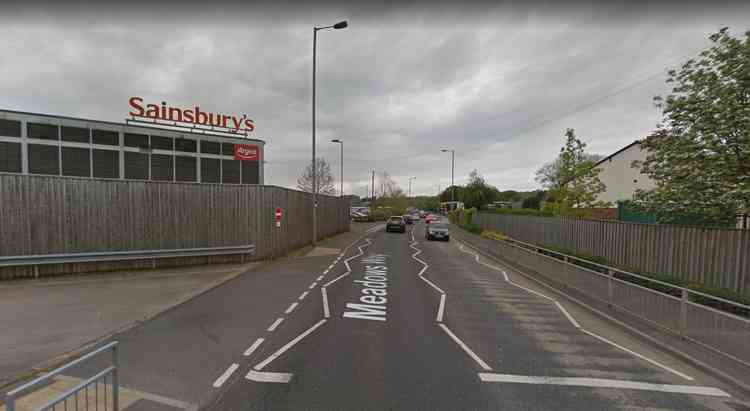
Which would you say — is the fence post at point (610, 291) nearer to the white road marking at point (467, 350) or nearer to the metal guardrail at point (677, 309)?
the metal guardrail at point (677, 309)

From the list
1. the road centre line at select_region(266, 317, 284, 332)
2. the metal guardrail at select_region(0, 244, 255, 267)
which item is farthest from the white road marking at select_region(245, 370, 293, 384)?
the metal guardrail at select_region(0, 244, 255, 267)

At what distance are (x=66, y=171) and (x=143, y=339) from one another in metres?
28.6

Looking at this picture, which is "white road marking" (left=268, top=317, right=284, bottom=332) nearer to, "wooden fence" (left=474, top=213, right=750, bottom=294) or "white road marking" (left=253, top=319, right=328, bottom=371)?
"white road marking" (left=253, top=319, right=328, bottom=371)

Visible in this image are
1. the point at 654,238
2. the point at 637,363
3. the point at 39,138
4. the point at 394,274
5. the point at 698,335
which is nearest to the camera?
the point at 637,363

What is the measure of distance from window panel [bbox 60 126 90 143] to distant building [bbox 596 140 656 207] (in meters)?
44.8

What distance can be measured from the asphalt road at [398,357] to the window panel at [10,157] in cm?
2764

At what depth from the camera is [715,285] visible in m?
7.64

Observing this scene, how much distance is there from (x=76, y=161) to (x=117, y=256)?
22.2 m

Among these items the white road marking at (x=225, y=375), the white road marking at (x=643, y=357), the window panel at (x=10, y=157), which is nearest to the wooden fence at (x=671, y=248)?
the white road marking at (x=643, y=357)

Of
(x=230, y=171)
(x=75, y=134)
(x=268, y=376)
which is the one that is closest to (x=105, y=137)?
(x=75, y=134)

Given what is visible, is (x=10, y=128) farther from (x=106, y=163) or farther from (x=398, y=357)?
(x=398, y=357)

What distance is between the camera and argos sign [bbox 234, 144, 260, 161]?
3169 centimetres

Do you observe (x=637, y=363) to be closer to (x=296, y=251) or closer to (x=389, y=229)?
(x=296, y=251)

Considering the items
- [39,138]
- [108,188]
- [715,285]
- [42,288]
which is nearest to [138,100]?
[39,138]
